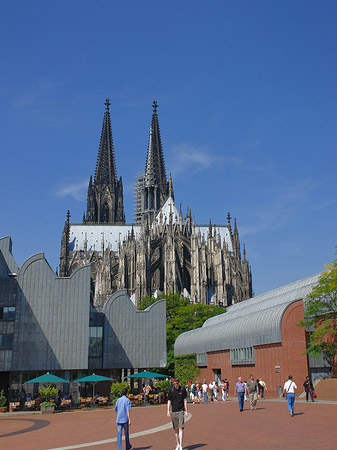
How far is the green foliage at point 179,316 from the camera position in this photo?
182 ft

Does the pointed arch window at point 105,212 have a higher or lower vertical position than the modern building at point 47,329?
higher

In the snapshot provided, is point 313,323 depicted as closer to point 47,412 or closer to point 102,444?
point 47,412

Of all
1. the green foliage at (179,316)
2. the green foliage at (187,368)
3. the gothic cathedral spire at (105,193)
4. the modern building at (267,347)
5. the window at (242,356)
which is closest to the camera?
the modern building at (267,347)

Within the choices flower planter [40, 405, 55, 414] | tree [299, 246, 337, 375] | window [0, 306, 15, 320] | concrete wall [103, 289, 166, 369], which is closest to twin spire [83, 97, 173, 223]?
concrete wall [103, 289, 166, 369]

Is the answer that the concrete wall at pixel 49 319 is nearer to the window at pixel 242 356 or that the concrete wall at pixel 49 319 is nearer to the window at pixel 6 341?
the window at pixel 6 341

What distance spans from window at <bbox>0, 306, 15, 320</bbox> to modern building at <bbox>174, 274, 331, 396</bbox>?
50.6 ft

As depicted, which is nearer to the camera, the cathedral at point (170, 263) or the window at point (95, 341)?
the window at point (95, 341)

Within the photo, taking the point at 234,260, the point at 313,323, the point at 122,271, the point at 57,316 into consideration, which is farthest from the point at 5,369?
the point at 234,260

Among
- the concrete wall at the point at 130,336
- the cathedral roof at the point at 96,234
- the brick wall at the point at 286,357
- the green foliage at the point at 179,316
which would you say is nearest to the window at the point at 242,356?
the brick wall at the point at 286,357

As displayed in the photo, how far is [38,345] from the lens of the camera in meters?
34.9

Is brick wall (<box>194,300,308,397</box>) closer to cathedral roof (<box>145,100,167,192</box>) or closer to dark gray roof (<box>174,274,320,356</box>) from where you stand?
dark gray roof (<box>174,274,320,356</box>)

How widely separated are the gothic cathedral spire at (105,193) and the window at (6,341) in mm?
77639

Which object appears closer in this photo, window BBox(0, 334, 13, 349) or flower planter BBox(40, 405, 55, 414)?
flower planter BBox(40, 405, 55, 414)

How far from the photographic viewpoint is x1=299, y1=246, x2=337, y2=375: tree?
27.8 metres
